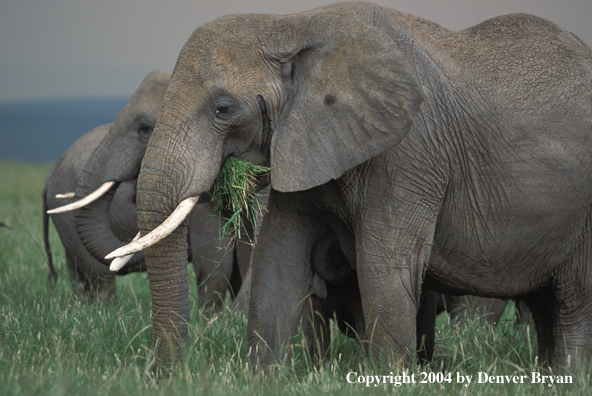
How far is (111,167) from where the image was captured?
603 cm

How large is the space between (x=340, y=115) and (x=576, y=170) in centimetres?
139

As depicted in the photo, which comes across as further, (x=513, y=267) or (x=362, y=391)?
(x=513, y=267)

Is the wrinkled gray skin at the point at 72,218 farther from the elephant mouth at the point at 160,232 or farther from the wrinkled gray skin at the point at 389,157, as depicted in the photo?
the elephant mouth at the point at 160,232

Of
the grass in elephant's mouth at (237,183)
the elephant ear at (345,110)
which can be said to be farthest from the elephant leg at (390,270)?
the grass in elephant's mouth at (237,183)

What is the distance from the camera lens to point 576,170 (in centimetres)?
388

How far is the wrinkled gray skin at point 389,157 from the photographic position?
3.47 meters

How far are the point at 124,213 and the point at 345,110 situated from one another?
411 cm

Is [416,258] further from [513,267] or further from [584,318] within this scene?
[584,318]

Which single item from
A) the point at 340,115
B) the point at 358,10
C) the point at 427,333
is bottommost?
the point at 427,333

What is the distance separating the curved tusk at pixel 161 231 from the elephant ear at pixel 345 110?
1.50ft

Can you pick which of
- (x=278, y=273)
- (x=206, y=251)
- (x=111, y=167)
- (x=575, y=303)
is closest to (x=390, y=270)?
(x=278, y=273)

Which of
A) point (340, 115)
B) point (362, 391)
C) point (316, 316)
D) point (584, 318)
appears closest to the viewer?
point (362, 391)

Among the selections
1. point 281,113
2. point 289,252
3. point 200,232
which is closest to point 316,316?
point 289,252

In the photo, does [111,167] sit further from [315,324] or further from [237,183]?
[237,183]
